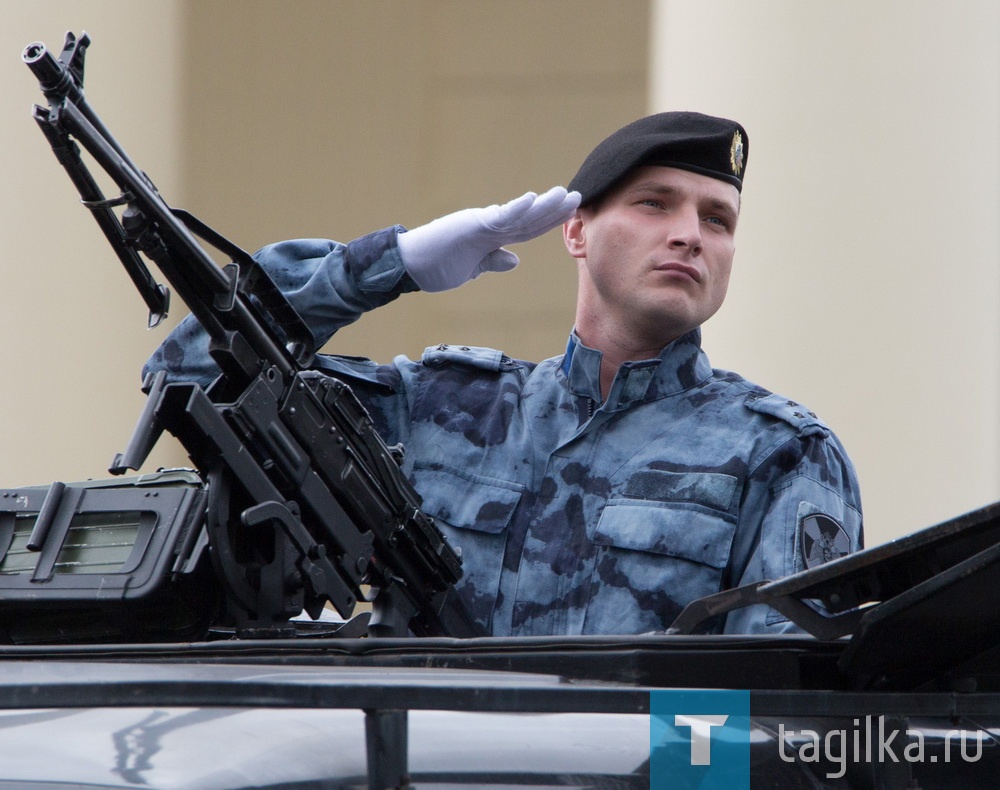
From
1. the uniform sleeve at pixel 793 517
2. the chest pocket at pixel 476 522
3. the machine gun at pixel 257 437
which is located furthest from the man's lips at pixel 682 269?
the machine gun at pixel 257 437

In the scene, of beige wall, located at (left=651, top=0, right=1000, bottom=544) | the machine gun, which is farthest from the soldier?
beige wall, located at (left=651, top=0, right=1000, bottom=544)

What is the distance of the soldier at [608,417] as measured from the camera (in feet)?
6.75

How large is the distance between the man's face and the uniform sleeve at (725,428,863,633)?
0.31m

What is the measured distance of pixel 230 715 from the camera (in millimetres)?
915

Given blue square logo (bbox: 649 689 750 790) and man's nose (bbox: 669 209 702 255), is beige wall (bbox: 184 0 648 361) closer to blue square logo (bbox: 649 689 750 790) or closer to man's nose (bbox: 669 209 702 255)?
man's nose (bbox: 669 209 702 255)

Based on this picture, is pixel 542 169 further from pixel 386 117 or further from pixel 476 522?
pixel 476 522

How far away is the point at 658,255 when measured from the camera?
226 centimetres

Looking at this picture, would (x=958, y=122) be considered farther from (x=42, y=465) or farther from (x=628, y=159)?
(x=42, y=465)

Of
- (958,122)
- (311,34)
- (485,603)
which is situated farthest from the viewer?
(311,34)

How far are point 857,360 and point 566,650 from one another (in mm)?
2702

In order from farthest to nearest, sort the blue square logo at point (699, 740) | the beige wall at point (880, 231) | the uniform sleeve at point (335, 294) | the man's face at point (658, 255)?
1. the beige wall at point (880, 231)
2. the man's face at point (658, 255)
3. the uniform sleeve at point (335, 294)
4. the blue square logo at point (699, 740)

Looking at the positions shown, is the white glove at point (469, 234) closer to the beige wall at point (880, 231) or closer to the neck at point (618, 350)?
the neck at point (618, 350)

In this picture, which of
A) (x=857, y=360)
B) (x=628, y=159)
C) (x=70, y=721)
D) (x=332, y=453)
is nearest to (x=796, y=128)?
(x=857, y=360)

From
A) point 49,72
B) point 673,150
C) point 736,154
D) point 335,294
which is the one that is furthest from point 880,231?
point 49,72
